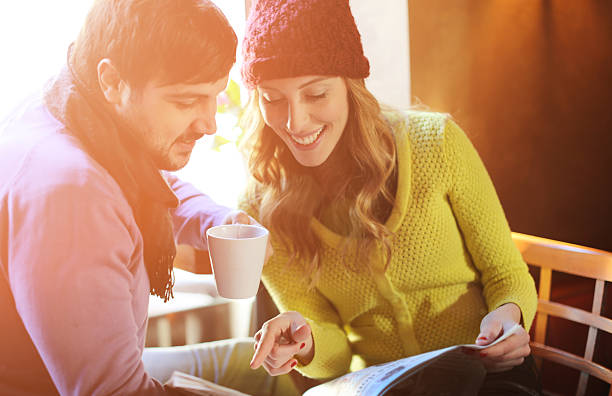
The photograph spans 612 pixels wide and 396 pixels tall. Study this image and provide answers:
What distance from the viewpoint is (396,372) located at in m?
0.60

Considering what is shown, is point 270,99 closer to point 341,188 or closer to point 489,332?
point 341,188

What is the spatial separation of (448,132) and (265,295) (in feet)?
1.23

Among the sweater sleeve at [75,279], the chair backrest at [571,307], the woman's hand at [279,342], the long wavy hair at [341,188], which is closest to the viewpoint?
the sweater sleeve at [75,279]

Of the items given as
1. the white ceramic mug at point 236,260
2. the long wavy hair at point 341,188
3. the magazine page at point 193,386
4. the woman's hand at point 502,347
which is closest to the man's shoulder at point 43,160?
the white ceramic mug at point 236,260

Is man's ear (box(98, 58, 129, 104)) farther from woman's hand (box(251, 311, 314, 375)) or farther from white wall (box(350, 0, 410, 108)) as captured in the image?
white wall (box(350, 0, 410, 108))

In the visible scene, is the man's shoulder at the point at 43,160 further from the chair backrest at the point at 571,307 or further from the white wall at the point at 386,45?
the white wall at the point at 386,45

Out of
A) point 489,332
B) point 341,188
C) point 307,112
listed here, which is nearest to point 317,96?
point 307,112

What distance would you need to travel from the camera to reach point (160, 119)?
486 millimetres

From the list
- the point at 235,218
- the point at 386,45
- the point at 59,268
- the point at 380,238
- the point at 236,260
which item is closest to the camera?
the point at 59,268

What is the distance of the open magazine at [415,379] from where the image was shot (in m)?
0.59

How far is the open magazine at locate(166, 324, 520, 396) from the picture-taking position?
59 cm

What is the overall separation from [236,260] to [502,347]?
359mm

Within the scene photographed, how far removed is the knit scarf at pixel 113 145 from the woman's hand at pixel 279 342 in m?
0.17

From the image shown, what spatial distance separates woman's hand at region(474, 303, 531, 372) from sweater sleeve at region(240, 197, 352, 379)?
0.22 m
